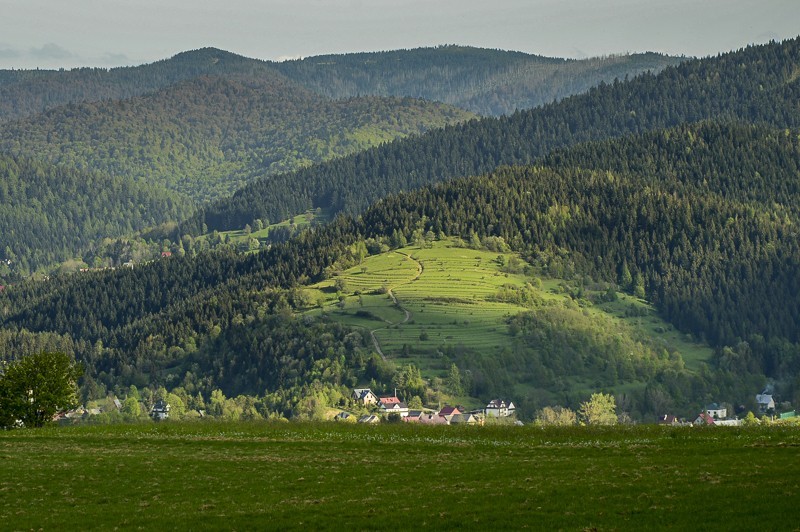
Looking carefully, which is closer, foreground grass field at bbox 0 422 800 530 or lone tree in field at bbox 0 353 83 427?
foreground grass field at bbox 0 422 800 530

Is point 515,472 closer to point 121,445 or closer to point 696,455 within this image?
point 696,455

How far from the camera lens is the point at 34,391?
107m

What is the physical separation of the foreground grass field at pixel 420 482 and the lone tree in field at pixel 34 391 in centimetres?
2755

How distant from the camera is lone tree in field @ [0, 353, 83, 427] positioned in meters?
106

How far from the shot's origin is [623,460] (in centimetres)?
5969

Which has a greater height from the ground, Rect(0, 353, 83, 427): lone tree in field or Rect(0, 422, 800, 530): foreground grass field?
Rect(0, 422, 800, 530): foreground grass field

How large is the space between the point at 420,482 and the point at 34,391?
196 ft

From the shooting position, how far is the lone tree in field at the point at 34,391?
348 ft

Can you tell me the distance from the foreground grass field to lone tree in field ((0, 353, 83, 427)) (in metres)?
27.5

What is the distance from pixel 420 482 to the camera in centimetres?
5606

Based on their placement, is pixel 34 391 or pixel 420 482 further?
pixel 34 391

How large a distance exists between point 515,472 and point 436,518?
1052 centimetres

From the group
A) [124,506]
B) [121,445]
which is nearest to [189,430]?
[121,445]

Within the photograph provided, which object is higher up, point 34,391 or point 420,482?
point 420,482
